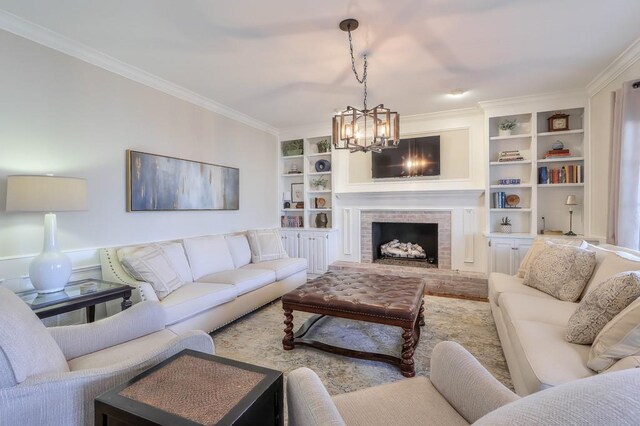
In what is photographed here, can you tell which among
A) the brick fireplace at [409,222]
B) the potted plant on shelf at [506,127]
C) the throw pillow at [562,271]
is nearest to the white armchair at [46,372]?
the throw pillow at [562,271]

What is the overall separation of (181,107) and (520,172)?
15.0ft

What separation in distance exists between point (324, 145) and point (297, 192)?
1004 millimetres

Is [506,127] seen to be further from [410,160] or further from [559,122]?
[410,160]

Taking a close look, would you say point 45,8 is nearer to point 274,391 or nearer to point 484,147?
point 274,391

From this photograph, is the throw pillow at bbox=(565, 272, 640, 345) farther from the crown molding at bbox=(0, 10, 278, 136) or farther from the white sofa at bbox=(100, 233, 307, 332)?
the crown molding at bbox=(0, 10, 278, 136)

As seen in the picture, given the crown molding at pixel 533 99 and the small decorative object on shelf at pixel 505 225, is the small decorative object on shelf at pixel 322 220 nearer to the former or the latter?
the small decorative object on shelf at pixel 505 225

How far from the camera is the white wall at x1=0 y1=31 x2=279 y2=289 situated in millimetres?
2277

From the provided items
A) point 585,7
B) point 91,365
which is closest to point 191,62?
point 91,365

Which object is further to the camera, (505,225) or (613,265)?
(505,225)

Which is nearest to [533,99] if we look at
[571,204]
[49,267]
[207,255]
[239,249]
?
[571,204]

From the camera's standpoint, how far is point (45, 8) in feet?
6.95

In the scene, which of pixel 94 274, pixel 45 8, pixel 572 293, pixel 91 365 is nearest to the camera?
pixel 91 365

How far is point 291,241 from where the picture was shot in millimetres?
5340

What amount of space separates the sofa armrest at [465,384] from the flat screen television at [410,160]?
12.5 ft
